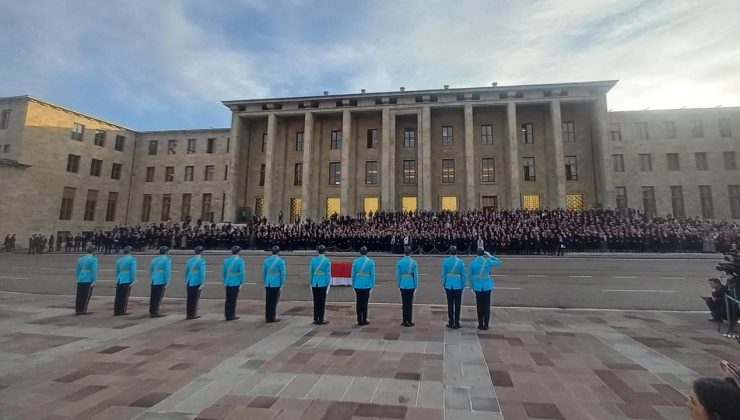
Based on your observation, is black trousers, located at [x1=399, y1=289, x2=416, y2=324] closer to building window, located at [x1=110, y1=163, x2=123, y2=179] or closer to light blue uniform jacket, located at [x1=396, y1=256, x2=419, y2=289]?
light blue uniform jacket, located at [x1=396, y1=256, x2=419, y2=289]

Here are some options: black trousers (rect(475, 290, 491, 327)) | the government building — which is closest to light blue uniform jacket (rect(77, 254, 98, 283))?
black trousers (rect(475, 290, 491, 327))

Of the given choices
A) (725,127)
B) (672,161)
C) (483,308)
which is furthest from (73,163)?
(725,127)

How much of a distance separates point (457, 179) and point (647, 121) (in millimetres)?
22634

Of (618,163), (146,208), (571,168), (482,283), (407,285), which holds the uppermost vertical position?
(618,163)

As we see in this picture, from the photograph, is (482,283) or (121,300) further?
(121,300)

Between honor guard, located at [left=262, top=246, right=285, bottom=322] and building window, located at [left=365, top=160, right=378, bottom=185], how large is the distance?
97.8ft

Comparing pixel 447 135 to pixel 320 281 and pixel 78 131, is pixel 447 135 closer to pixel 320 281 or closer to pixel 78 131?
pixel 320 281

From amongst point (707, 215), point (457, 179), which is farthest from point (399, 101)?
point (707, 215)

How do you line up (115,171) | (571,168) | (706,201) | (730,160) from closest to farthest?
(571,168) < (706,201) < (730,160) < (115,171)

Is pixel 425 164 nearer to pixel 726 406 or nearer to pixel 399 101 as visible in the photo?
pixel 399 101

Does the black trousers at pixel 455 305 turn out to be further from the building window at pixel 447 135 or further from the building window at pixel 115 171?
the building window at pixel 115 171

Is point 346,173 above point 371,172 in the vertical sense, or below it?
below

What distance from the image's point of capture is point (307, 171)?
1458 inches

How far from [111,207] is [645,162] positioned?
208 feet
